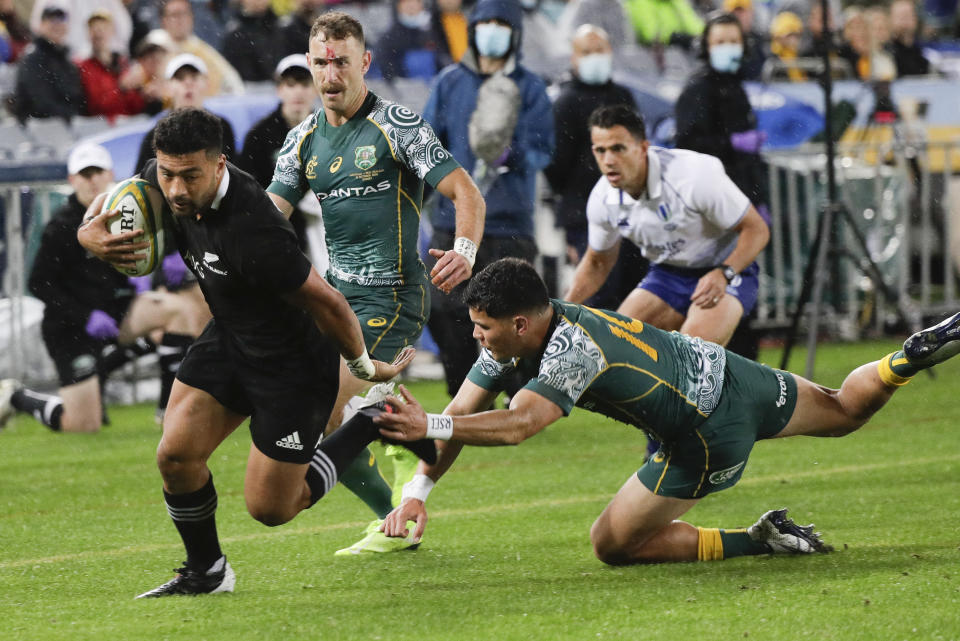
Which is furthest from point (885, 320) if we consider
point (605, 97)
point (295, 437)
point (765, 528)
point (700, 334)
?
point (295, 437)

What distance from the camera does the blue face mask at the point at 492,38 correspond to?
10.3 metres

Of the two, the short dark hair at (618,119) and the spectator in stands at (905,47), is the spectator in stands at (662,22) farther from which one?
the short dark hair at (618,119)

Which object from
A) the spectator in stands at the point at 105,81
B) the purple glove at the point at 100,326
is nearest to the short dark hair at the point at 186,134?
the purple glove at the point at 100,326

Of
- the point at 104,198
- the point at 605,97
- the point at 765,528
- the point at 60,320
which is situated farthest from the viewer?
the point at 605,97

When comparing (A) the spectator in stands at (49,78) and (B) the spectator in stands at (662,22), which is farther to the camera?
(B) the spectator in stands at (662,22)

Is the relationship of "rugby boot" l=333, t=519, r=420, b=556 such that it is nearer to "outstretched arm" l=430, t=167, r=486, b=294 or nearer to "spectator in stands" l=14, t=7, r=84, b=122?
"outstretched arm" l=430, t=167, r=486, b=294

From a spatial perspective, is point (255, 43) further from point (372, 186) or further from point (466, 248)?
point (466, 248)

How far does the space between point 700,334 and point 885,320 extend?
708cm

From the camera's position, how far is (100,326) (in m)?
10.6

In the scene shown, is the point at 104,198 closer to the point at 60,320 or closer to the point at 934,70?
the point at 60,320

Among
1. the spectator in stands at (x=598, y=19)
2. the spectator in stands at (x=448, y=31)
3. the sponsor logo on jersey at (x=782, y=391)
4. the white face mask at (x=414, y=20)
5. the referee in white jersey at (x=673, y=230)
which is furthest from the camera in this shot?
the spectator in stands at (x=598, y=19)

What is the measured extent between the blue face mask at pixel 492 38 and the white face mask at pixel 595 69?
4.70 feet

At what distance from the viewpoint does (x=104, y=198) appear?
539cm

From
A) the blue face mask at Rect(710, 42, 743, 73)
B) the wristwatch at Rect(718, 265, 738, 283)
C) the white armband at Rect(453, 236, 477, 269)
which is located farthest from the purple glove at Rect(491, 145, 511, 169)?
the white armband at Rect(453, 236, 477, 269)
